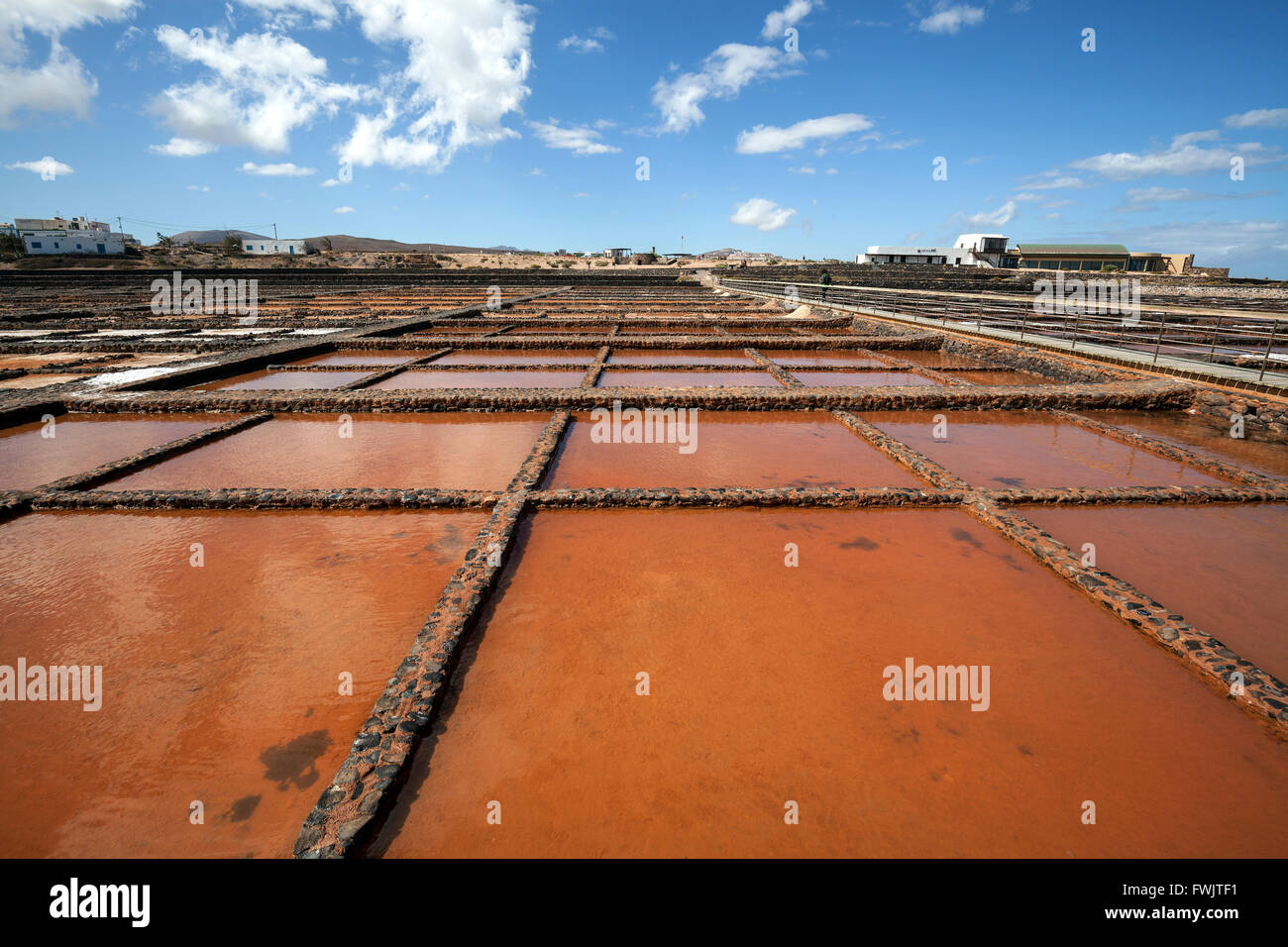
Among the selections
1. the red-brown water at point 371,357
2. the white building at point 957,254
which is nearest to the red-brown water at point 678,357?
the red-brown water at point 371,357

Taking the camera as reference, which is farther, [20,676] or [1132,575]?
[1132,575]

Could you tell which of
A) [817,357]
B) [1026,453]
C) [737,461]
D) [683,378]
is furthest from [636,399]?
[817,357]

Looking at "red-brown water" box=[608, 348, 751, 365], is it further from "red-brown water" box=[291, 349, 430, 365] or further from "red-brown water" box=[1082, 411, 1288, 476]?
"red-brown water" box=[1082, 411, 1288, 476]

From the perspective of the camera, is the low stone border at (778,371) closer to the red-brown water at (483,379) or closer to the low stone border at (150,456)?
the red-brown water at (483,379)

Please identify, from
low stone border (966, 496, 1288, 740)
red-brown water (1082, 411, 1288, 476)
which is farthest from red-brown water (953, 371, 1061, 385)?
low stone border (966, 496, 1288, 740)

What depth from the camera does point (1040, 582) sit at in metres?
4.36

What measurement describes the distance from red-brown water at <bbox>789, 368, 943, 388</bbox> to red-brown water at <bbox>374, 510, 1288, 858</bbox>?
799 centimetres

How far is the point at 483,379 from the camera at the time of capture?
40.2 ft

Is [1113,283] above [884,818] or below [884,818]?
above

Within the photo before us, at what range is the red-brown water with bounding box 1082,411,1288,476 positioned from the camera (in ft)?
23.7

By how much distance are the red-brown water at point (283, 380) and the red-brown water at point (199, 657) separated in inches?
258
